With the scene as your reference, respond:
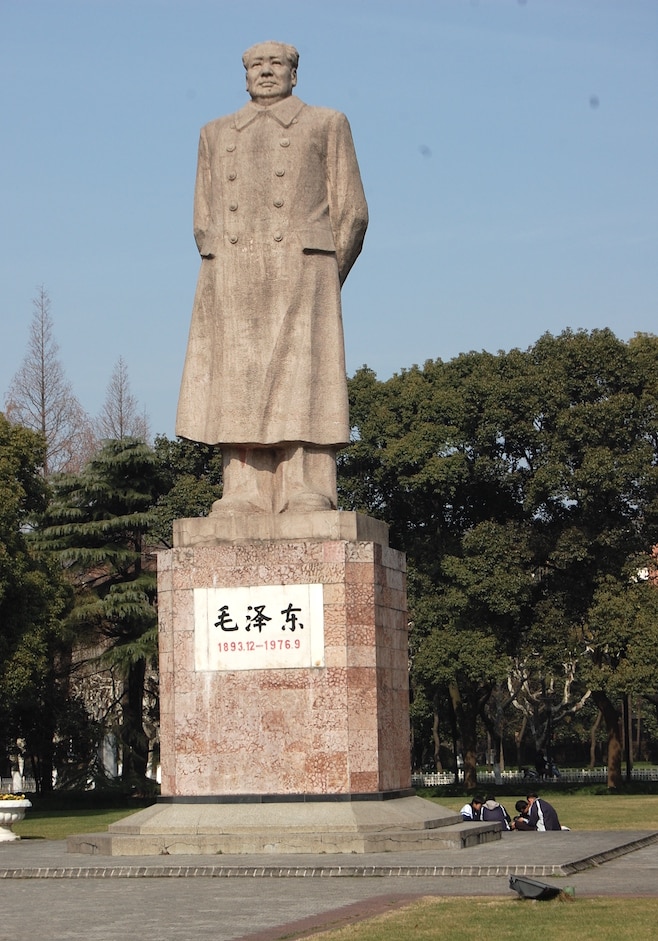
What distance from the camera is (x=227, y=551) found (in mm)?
12961

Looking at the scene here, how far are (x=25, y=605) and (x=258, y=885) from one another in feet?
62.7

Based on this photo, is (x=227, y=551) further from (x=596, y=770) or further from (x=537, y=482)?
(x=596, y=770)

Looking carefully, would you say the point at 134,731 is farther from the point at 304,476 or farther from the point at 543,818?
the point at 304,476

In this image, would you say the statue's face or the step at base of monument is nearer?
the step at base of monument

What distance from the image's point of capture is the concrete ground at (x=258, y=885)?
820cm

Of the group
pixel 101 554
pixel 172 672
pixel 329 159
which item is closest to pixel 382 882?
pixel 172 672

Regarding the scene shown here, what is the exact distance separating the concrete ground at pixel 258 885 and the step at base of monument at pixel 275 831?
23 centimetres

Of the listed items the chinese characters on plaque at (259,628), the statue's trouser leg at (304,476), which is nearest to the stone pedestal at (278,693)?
the chinese characters on plaque at (259,628)

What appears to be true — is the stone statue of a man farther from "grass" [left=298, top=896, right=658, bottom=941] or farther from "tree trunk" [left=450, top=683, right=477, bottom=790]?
"tree trunk" [left=450, top=683, right=477, bottom=790]

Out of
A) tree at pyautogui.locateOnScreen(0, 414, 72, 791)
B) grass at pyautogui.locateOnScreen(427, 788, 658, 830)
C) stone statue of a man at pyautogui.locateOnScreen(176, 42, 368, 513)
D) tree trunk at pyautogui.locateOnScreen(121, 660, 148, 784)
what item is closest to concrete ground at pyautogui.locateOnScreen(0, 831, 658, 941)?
stone statue of a man at pyautogui.locateOnScreen(176, 42, 368, 513)

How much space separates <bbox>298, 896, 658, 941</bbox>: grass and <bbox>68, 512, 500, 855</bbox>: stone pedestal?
3373 millimetres

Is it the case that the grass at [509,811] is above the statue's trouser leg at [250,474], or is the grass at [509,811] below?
below

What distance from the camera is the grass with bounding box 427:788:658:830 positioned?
67.2 ft

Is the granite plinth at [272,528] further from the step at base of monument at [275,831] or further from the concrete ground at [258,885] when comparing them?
the concrete ground at [258,885]
